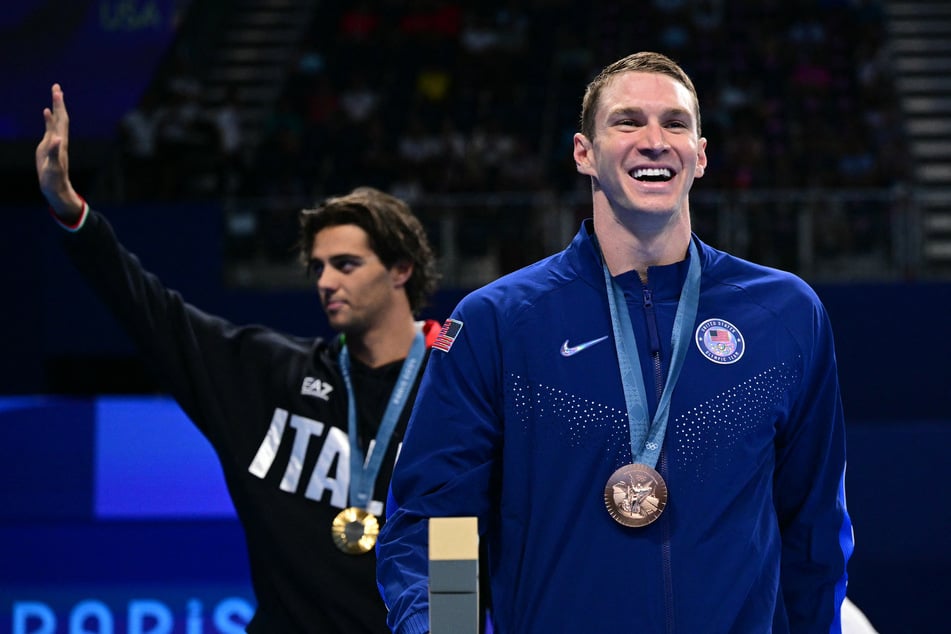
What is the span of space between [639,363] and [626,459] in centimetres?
18

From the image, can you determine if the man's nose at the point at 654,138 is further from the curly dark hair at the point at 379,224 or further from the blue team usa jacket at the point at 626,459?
the curly dark hair at the point at 379,224

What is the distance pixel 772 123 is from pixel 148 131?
576cm

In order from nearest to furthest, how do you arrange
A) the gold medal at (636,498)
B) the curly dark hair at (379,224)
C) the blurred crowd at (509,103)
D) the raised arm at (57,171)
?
the gold medal at (636,498) → the raised arm at (57,171) → the curly dark hair at (379,224) → the blurred crowd at (509,103)

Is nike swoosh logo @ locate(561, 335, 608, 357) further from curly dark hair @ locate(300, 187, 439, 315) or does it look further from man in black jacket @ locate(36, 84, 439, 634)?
curly dark hair @ locate(300, 187, 439, 315)

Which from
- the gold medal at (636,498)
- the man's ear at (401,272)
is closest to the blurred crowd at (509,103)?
the man's ear at (401,272)

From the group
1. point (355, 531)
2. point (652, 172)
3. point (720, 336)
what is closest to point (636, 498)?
point (720, 336)

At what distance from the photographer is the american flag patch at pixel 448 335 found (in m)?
2.47

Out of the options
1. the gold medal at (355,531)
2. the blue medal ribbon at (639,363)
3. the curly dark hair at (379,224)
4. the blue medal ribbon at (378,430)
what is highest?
the curly dark hair at (379,224)

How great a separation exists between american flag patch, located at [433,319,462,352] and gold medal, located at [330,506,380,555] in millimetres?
1059

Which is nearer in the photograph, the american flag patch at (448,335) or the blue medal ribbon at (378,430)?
the american flag patch at (448,335)

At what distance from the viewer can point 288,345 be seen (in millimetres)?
3848

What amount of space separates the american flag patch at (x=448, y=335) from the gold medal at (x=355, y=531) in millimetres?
1059

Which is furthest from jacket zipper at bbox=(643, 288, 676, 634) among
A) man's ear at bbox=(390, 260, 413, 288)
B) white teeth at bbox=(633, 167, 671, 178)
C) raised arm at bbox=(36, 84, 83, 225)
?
raised arm at bbox=(36, 84, 83, 225)

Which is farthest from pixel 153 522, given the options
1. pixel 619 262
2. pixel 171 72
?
pixel 171 72
